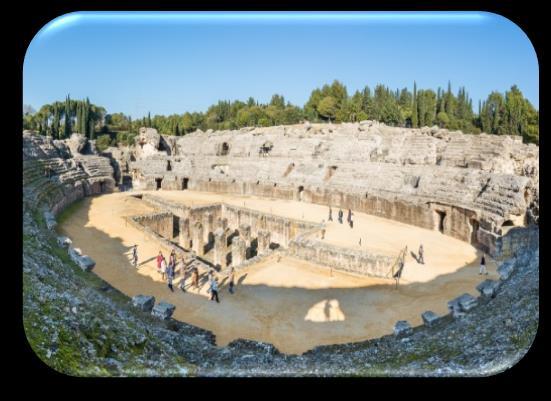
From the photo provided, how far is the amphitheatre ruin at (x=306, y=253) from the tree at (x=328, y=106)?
64.1ft

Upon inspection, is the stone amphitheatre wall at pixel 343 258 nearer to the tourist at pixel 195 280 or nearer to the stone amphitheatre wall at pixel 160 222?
the tourist at pixel 195 280

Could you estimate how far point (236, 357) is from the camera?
6895 mm

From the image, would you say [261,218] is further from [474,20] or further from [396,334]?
[474,20]

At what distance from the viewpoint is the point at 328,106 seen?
57.4 meters

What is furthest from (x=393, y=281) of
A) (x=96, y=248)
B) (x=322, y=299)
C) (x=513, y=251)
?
(x=96, y=248)

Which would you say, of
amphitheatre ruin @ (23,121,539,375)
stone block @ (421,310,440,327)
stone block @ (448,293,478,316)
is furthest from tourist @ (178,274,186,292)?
stone block @ (448,293,478,316)

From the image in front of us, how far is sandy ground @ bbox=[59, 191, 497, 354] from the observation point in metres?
10.7

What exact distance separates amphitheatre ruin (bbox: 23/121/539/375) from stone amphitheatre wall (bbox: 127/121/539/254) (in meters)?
0.11

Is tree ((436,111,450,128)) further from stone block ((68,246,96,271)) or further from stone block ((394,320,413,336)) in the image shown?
stone block ((68,246,96,271))

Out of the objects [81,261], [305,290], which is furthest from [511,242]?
[81,261]

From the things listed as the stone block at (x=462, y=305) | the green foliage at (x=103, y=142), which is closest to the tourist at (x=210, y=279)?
the stone block at (x=462, y=305)

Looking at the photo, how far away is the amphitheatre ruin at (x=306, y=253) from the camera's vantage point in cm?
674

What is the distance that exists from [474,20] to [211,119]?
199ft

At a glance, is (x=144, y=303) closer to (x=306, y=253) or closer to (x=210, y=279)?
(x=210, y=279)
